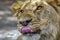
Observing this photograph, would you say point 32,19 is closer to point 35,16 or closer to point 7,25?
point 35,16

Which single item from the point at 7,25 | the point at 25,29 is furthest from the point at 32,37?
the point at 7,25

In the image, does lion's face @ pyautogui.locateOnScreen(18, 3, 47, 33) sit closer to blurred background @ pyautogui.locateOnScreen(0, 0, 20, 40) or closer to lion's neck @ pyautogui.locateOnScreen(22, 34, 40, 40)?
lion's neck @ pyautogui.locateOnScreen(22, 34, 40, 40)

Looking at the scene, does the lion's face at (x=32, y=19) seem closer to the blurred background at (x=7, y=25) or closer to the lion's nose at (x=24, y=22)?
the lion's nose at (x=24, y=22)

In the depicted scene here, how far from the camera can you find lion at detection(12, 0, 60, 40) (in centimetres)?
167

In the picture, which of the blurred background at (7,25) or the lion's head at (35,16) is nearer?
the lion's head at (35,16)

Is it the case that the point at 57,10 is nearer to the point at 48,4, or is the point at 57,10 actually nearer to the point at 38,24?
the point at 48,4

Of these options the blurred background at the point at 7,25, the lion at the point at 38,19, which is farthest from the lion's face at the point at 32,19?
the blurred background at the point at 7,25

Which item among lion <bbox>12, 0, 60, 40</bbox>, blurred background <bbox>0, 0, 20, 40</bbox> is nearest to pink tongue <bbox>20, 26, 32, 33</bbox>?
lion <bbox>12, 0, 60, 40</bbox>

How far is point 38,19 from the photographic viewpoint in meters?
1.71

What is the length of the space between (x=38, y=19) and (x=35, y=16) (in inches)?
1.3

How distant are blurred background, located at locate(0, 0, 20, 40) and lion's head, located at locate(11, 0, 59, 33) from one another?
3.51 feet

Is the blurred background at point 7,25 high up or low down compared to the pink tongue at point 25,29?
up

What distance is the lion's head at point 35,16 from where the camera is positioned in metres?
1.65

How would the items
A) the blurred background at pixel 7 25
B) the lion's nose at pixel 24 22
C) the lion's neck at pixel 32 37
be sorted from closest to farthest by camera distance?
the lion's nose at pixel 24 22, the lion's neck at pixel 32 37, the blurred background at pixel 7 25
